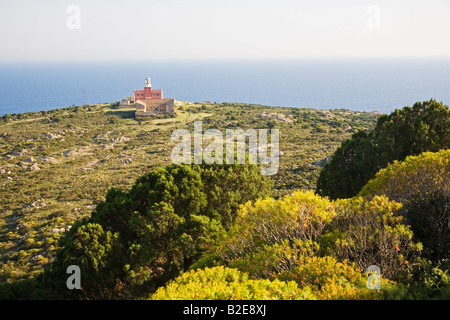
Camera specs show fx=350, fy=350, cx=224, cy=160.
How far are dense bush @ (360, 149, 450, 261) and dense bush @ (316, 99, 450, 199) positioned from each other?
448 centimetres

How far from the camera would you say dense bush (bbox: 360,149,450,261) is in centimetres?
930

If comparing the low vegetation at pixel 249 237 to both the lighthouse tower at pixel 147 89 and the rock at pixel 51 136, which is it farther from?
the lighthouse tower at pixel 147 89

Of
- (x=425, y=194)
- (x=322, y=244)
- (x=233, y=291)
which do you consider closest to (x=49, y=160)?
(x=322, y=244)

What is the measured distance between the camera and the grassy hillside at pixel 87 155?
24031mm

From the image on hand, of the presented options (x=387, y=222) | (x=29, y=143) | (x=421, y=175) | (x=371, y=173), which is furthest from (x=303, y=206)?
(x=29, y=143)

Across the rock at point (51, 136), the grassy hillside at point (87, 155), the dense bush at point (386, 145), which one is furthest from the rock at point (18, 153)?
the dense bush at point (386, 145)

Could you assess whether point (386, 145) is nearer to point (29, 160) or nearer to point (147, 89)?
point (29, 160)

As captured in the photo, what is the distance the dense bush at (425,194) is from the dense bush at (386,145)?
14.7ft

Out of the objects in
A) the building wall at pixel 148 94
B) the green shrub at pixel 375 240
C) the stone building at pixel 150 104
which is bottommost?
the green shrub at pixel 375 240

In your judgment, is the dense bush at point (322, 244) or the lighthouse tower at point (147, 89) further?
the lighthouse tower at point (147, 89)

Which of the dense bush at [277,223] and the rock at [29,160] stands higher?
the dense bush at [277,223]

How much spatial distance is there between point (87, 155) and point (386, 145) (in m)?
40.9
